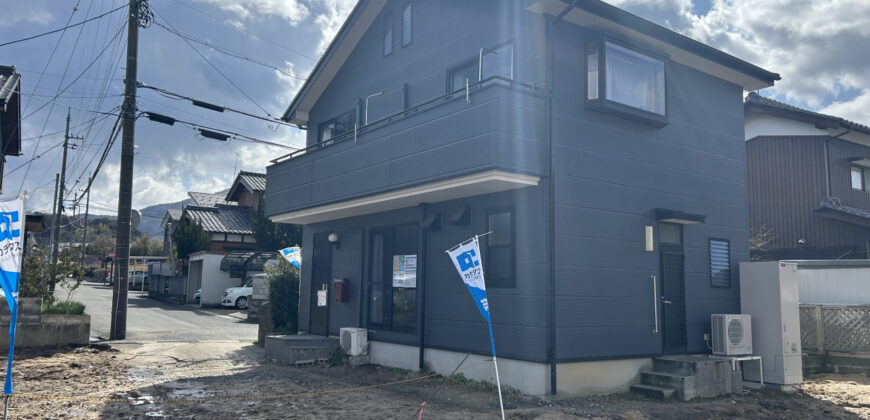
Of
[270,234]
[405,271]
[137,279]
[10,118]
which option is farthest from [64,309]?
[137,279]

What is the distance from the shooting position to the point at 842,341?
12.6 meters

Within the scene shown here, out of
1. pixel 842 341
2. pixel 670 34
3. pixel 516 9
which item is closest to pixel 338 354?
pixel 516 9

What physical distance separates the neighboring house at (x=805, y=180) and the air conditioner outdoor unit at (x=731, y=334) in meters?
10.5

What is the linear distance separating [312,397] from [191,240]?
2421 centimetres

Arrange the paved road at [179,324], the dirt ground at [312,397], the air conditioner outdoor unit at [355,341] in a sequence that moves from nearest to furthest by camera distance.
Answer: the dirt ground at [312,397]
the air conditioner outdoor unit at [355,341]
the paved road at [179,324]


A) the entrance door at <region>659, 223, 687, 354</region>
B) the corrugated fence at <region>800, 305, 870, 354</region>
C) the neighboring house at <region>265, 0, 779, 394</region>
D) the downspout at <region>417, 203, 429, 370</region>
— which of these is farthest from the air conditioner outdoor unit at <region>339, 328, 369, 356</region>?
the corrugated fence at <region>800, 305, 870, 354</region>

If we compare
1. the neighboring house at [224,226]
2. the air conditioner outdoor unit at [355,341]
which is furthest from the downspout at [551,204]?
the neighboring house at [224,226]

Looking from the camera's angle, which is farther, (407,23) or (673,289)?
(407,23)

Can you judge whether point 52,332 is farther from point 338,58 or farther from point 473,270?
point 473,270

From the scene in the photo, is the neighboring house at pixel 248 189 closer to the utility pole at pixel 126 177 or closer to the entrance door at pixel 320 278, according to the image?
the utility pole at pixel 126 177

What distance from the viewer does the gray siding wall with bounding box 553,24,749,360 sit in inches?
364

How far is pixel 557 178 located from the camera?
9.16m

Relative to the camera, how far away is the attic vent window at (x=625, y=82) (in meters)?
9.76

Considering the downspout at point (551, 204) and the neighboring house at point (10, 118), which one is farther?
the neighboring house at point (10, 118)
